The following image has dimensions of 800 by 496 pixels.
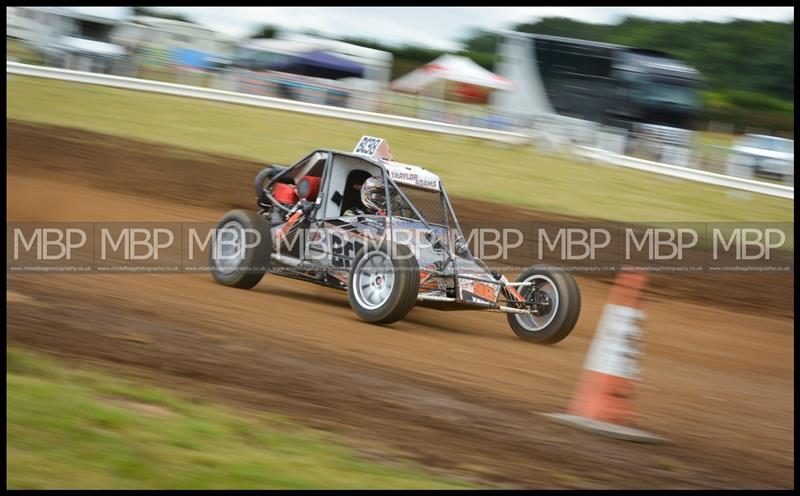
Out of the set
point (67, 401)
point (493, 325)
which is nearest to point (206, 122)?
point (493, 325)

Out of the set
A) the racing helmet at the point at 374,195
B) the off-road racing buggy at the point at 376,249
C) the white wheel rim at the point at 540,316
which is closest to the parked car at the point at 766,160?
the off-road racing buggy at the point at 376,249

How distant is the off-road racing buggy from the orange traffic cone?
2.52m

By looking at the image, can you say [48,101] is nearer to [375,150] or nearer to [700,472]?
[375,150]

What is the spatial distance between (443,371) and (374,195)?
288 centimetres

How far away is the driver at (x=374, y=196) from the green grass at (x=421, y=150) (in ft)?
23.1

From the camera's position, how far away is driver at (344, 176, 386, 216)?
9.35 meters

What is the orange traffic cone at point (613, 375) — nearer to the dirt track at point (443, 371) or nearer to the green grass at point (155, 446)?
the dirt track at point (443, 371)

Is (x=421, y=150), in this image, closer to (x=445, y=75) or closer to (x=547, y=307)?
(x=445, y=75)

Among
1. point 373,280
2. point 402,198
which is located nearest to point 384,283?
point 373,280

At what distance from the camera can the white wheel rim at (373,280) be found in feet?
27.5

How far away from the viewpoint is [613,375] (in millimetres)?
5824

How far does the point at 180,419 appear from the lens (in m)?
5.00

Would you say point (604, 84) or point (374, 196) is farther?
point (604, 84)

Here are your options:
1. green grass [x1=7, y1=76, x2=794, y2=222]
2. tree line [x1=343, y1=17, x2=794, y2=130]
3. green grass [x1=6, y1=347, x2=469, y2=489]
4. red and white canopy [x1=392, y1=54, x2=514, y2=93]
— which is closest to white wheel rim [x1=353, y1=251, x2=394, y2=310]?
green grass [x1=6, y1=347, x2=469, y2=489]
